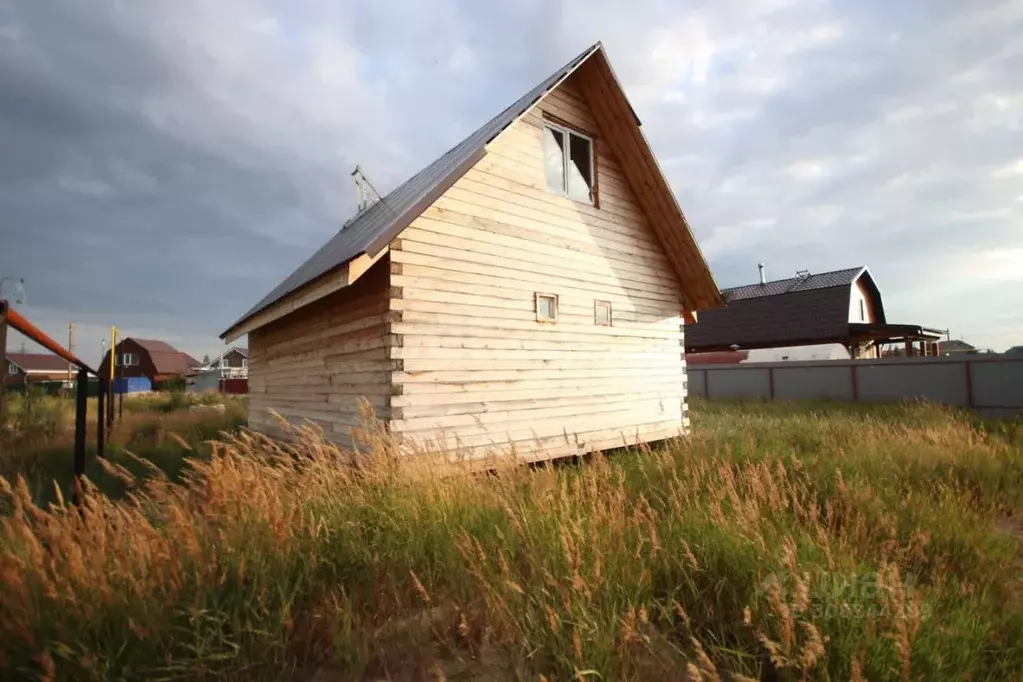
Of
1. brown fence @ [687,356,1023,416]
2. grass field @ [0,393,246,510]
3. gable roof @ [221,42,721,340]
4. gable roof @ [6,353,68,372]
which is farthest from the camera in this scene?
gable roof @ [6,353,68,372]

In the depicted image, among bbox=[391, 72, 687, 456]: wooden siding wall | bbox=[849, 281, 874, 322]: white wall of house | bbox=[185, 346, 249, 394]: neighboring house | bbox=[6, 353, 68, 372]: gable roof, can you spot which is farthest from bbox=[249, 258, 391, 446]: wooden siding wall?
bbox=[6, 353, 68, 372]: gable roof

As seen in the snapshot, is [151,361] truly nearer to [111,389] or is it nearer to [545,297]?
[111,389]

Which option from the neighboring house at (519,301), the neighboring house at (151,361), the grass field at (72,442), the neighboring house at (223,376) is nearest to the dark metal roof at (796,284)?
the neighboring house at (519,301)

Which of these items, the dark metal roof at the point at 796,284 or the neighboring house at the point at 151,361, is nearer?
the dark metal roof at the point at 796,284

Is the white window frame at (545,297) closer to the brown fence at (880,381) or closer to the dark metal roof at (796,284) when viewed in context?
the brown fence at (880,381)

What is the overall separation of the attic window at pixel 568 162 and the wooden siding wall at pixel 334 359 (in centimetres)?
380

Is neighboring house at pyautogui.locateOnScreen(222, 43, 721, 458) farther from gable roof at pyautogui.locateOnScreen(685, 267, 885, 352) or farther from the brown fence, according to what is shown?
gable roof at pyautogui.locateOnScreen(685, 267, 885, 352)

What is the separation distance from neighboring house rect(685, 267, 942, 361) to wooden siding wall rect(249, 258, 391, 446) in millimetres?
21106

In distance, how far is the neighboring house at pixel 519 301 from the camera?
21.9 feet

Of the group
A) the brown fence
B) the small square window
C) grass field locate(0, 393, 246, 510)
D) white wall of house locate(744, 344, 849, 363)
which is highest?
the small square window

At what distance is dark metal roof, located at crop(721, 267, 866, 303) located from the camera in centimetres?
2617

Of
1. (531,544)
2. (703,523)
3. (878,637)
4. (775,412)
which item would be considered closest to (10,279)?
(531,544)

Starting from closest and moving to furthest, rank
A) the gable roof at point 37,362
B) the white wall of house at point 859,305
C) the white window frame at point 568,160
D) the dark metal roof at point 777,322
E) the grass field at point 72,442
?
the grass field at point 72,442 → the white window frame at point 568,160 → the dark metal roof at point 777,322 → the white wall of house at point 859,305 → the gable roof at point 37,362

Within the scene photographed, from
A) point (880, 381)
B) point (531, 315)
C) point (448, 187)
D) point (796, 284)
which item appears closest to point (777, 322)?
point (796, 284)
